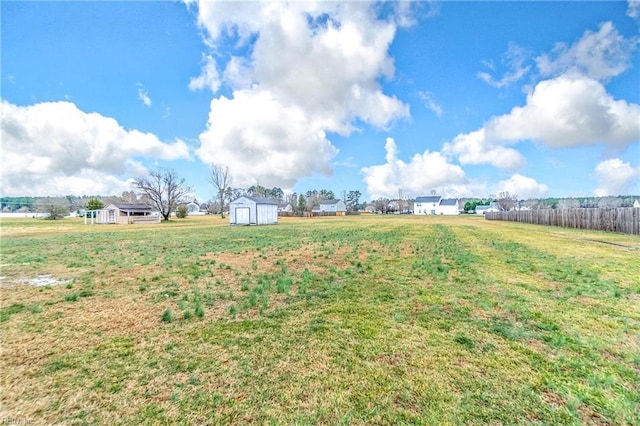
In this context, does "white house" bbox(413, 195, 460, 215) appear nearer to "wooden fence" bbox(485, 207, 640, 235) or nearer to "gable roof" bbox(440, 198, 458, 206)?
"gable roof" bbox(440, 198, 458, 206)

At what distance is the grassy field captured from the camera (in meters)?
2.24

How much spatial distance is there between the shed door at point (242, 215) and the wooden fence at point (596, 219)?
3237 cm

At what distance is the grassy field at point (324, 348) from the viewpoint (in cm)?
224

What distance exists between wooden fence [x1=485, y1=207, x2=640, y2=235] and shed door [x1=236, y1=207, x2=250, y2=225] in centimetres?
3237

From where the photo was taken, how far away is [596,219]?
19609 mm

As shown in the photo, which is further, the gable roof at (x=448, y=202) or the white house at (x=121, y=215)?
the gable roof at (x=448, y=202)

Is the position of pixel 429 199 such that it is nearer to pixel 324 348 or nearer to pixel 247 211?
pixel 247 211

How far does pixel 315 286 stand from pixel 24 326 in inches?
191

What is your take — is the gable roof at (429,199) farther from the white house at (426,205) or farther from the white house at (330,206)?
the white house at (330,206)

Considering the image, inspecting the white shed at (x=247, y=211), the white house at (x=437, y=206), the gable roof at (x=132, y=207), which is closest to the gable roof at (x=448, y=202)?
the white house at (x=437, y=206)

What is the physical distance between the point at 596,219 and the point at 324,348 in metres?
26.6

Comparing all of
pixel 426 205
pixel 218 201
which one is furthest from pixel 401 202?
pixel 218 201

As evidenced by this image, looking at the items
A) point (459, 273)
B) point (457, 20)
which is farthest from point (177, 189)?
point (459, 273)

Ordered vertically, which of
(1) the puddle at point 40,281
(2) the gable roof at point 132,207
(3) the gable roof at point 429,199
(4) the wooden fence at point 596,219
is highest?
(3) the gable roof at point 429,199
